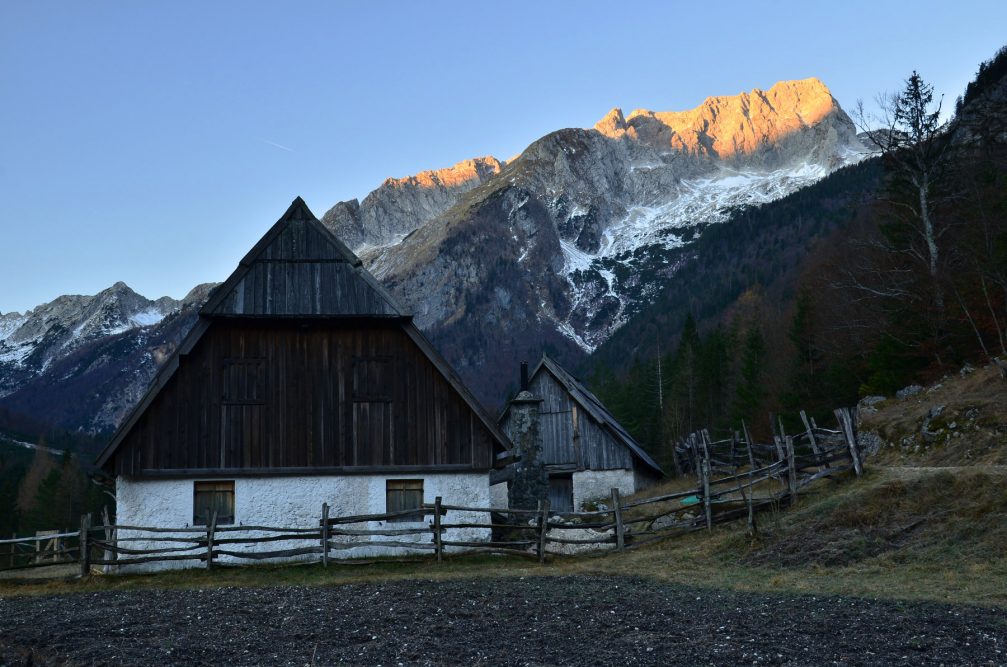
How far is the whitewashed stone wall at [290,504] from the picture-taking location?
85.3 ft

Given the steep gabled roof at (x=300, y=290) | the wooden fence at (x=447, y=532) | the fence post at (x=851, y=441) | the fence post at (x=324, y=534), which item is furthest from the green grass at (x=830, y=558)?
the steep gabled roof at (x=300, y=290)

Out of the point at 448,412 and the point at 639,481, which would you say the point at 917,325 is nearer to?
the point at 639,481

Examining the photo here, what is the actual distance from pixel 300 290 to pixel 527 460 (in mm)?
9341

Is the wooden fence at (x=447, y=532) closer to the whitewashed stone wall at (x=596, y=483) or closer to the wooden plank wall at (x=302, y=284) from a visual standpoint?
the wooden plank wall at (x=302, y=284)

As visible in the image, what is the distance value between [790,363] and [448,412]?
41.1 meters

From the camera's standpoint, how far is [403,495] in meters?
27.3

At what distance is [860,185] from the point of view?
193375mm

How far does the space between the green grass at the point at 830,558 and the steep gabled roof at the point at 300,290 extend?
4757 mm

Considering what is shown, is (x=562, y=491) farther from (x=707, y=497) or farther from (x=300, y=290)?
(x=300, y=290)

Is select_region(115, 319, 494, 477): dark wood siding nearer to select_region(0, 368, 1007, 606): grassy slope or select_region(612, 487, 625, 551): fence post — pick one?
select_region(0, 368, 1007, 606): grassy slope

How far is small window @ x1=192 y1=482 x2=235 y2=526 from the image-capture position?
26.4 metres

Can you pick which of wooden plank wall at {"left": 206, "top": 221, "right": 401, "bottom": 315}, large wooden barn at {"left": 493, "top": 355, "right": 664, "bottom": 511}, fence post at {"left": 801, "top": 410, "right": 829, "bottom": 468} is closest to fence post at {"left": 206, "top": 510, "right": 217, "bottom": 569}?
wooden plank wall at {"left": 206, "top": 221, "right": 401, "bottom": 315}

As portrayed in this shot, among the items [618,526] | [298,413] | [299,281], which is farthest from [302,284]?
[618,526]

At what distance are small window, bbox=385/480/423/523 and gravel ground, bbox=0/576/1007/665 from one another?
289 inches
